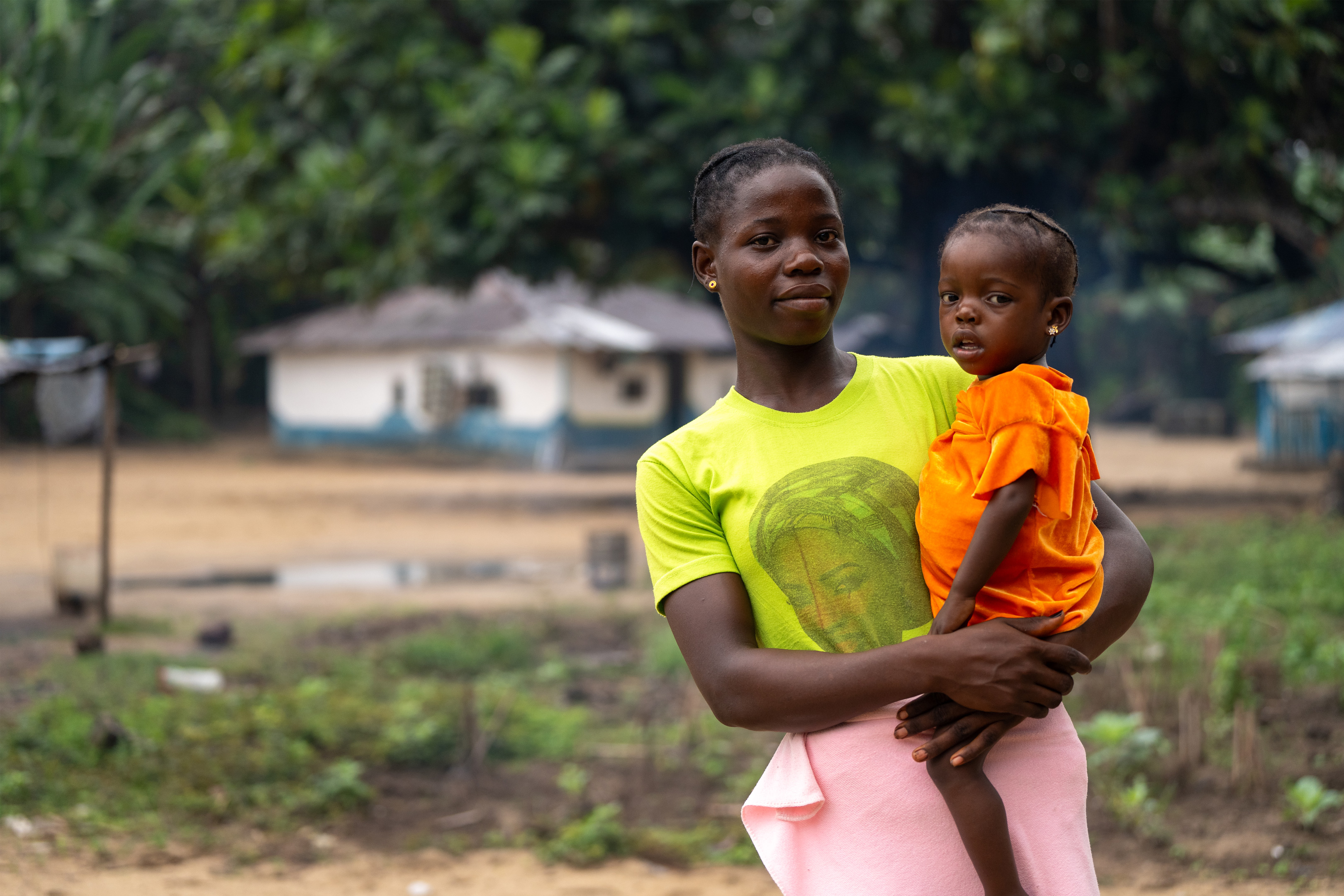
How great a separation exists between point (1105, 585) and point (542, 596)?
9141 mm

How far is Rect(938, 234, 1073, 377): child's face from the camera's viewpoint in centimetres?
178

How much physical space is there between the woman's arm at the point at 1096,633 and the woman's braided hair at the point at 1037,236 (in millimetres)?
322

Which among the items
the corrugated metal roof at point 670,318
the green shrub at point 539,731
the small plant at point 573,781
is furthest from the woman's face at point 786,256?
the corrugated metal roof at point 670,318

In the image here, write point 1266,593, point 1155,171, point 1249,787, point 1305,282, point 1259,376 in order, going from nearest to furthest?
point 1249,787, point 1266,593, point 1155,171, point 1305,282, point 1259,376

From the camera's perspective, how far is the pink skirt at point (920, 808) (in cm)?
175

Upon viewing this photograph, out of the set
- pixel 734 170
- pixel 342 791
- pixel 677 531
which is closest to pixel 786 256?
pixel 734 170

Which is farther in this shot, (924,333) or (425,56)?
(924,333)

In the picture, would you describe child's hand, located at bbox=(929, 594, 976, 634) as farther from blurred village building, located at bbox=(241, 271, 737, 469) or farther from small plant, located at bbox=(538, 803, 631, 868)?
blurred village building, located at bbox=(241, 271, 737, 469)

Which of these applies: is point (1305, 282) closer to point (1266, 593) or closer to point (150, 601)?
point (1266, 593)

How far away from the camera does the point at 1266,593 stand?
8328 millimetres

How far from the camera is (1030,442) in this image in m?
1.68

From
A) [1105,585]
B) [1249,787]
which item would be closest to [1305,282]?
[1249,787]

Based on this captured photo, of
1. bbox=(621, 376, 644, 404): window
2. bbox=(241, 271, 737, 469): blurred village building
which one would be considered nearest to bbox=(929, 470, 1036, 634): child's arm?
bbox=(241, 271, 737, 469): blurred village building

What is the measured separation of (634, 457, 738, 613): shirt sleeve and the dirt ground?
3.12m
